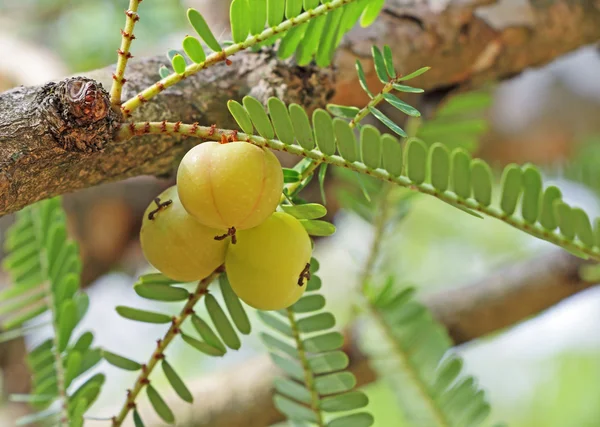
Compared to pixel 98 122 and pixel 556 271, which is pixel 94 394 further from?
pixel 556 271

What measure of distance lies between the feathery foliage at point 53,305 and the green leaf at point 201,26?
211 millimetres

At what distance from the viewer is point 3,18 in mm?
1802

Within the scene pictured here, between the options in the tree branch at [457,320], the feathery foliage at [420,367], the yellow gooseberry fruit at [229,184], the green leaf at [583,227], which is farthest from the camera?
the tree branch at [457,320]

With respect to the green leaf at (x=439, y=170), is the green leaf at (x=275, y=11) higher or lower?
higher

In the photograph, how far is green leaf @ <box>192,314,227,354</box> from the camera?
0.41 metres

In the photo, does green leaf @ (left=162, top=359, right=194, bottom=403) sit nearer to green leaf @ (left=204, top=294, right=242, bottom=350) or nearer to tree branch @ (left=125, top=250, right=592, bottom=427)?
green leaf @ (left=204, top=294, right=242, bottom=350)

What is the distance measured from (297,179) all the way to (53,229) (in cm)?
24

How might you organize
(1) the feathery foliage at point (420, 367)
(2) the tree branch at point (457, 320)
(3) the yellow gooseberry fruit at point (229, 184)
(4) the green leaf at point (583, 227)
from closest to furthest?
(3) the yellow gooseberry fruit at point (229, 184), (4) the green leaf at point (583, 227), (1) the feathery foliage at point (420, 367), (2) the tree branch at point (457, 320)

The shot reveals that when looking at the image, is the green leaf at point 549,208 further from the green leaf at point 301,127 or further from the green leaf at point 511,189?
the green leaf at point 301,127

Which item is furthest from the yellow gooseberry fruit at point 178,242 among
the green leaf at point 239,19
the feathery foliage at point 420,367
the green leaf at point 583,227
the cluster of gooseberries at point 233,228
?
the feathery foliage at point 420,367

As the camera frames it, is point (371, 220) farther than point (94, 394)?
Yes

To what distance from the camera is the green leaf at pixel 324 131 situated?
1.08 feet

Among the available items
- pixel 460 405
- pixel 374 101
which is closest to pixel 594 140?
pixel 460 405

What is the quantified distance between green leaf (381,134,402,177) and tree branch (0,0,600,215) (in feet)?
0.45
